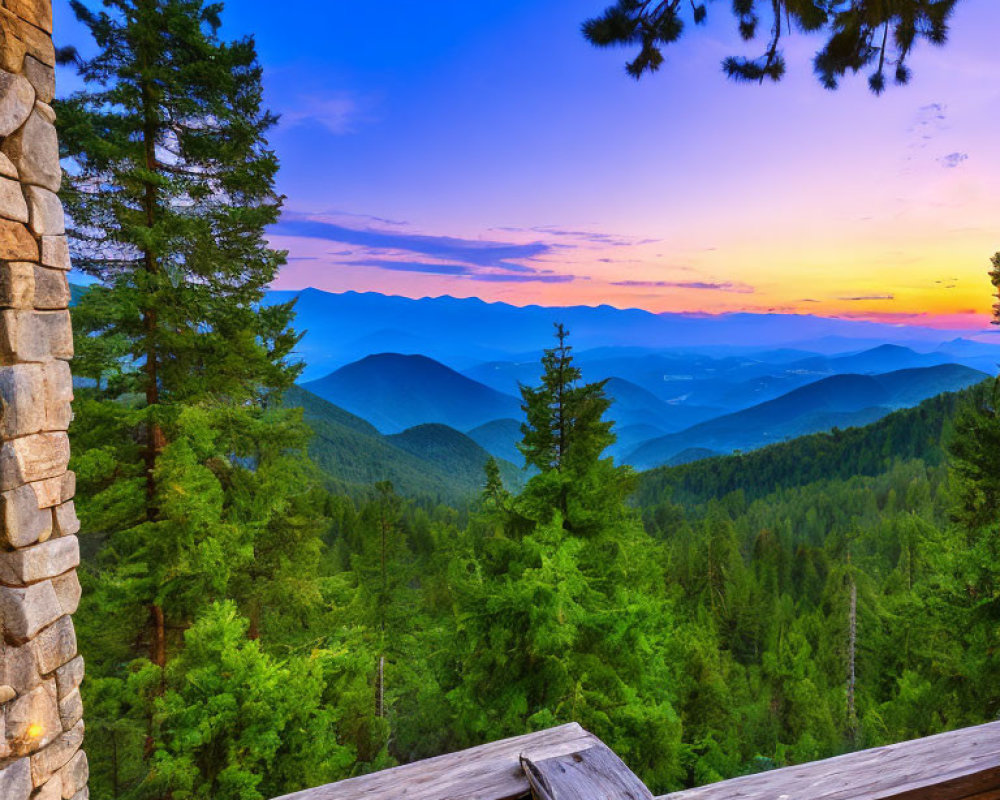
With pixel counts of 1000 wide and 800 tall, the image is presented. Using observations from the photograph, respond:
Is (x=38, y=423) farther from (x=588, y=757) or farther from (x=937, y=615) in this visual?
(x=937, y=615)

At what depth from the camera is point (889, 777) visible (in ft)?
5.43

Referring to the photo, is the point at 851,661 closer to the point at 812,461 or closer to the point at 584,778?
the point at 584,778

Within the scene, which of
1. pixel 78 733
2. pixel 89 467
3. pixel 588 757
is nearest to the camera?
pixel 588 757

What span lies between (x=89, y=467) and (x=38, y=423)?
377 cm

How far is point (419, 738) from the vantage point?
19.4m

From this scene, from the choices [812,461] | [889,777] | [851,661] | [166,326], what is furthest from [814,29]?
[812,461]

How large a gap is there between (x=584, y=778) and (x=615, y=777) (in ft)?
0.30

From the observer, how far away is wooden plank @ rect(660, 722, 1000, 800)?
1590 mm

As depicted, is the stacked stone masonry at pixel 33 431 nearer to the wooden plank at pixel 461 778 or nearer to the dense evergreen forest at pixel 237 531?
the wooden plank at pixel 461 778

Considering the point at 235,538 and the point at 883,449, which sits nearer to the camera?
the point at 235,538

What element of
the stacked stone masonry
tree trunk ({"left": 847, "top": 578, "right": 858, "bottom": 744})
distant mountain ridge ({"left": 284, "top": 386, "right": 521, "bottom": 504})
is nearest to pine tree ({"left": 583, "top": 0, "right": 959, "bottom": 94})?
the stacked stone masonry

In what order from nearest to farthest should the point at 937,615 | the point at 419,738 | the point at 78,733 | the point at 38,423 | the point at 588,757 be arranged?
the point at 588,757 < the point at 38,423 < the point at 78,733 < the point at 937,615 < the point at 419,738

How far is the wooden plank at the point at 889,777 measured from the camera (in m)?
1.59

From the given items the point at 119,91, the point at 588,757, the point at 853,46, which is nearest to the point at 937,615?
the point at 853,46
